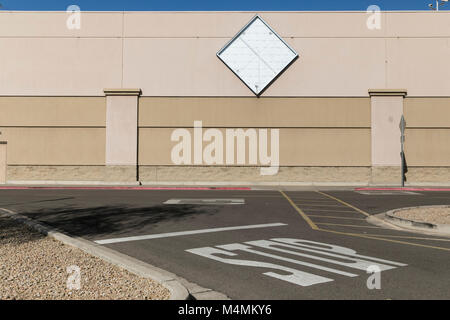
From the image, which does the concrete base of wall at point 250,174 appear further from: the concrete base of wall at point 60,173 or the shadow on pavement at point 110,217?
the shadow on pavement at point 110,217

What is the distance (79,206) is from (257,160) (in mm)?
15584

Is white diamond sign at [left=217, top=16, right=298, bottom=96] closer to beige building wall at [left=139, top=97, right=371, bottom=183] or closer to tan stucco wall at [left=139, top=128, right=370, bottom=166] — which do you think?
beige building wall at [left=139, top=97, right=371, bottom=183]

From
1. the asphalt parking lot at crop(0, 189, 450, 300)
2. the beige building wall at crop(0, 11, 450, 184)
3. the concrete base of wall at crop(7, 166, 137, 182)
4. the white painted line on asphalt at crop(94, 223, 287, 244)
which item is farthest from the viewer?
the concrete base of wall at crop(7, 166, 137, 182)

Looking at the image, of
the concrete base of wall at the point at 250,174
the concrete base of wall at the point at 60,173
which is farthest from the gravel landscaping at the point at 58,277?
the concrete base of wall at the point at 60,173

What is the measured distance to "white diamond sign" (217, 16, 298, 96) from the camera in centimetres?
2858

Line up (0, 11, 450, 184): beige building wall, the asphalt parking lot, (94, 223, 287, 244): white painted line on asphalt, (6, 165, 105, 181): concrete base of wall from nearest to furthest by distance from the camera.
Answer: the asphalt parking lot, (94, 223, 287, 244): white painted line on asphalt, (0, 11, 450, 184): beige building wall, (6, 165, 105, 181): concrete base of wall

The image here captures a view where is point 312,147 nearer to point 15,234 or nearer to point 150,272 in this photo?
point 15,234

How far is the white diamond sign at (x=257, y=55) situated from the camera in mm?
28578

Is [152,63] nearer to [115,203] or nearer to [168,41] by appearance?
[168,41]

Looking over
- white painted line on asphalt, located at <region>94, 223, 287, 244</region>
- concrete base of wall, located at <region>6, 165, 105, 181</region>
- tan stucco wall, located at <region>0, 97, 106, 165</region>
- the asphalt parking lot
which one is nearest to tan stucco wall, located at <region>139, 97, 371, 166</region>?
concrete base of wall, located at <region>6, 165, 105, 181</region>

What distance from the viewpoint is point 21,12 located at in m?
29.3

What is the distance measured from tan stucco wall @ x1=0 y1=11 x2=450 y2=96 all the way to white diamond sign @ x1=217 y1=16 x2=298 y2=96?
50cm

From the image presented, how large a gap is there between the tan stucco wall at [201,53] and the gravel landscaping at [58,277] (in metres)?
22.5

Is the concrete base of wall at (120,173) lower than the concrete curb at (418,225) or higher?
higher
